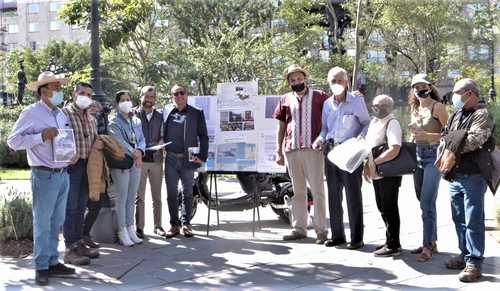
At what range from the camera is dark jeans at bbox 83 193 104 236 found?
6.19 meters

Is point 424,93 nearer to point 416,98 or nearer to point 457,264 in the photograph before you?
point 416,98

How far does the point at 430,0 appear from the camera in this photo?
23188 millimetres

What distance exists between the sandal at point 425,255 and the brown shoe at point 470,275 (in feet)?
2.19

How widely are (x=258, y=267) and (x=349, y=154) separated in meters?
1.46

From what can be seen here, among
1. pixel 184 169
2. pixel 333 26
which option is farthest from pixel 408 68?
pixel 184 169

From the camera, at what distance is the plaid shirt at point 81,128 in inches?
225

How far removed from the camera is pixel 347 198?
6.16 meters

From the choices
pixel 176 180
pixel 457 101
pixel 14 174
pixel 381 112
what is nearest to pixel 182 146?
pixel 176 180

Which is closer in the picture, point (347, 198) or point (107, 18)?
point (347, 198)

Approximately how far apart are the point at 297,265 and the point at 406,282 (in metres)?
1.10

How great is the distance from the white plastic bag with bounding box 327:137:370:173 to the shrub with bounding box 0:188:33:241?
3453 mm

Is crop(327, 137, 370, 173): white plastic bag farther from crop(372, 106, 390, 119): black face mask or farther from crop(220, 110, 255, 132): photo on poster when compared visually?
crop(220, 110, 255, 132): photo on poster

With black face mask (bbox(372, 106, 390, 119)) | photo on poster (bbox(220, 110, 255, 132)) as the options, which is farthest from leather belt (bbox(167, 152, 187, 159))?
black face mask (bbox(372, 106, 390, 119))

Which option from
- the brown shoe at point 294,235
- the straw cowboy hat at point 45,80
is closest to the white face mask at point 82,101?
the straw cowboy hat at point 45,80
